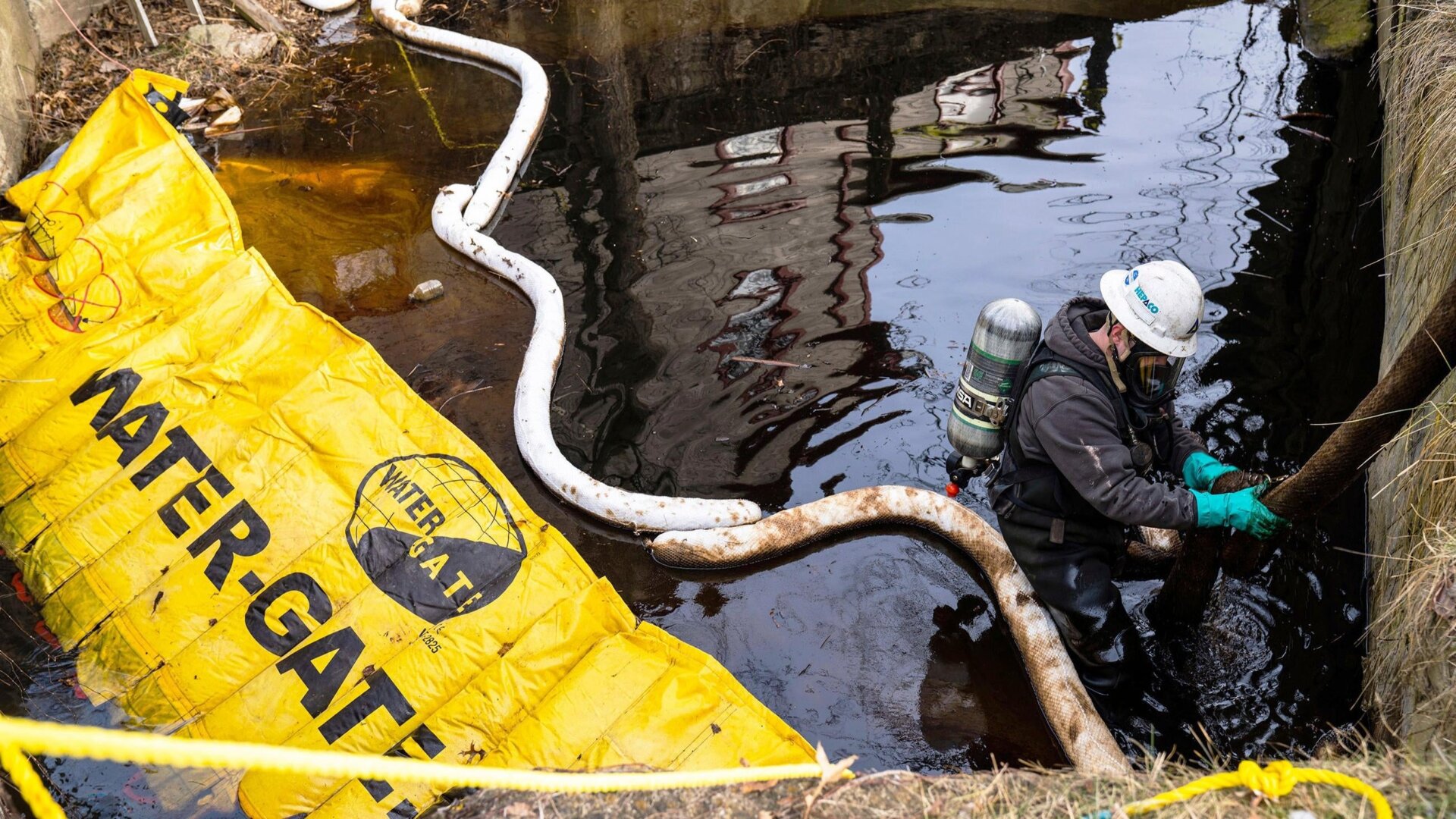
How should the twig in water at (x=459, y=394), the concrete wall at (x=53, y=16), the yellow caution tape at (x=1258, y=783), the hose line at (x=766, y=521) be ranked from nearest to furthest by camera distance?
the yellow caution tape at (x=1258, y=783) → the hose line at (x=766, y=521) → the twig in water at (x=459, y=394) → the concrete wall at (x=53, y=16)

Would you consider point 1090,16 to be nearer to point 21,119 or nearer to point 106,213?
point 106,213

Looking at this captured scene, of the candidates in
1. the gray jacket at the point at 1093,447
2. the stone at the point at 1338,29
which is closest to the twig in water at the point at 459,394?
the gray jacket at the point at 1093,447

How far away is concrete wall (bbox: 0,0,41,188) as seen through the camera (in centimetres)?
692

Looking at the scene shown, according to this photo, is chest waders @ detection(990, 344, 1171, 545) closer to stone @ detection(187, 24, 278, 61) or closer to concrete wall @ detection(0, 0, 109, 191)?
concrete wall @ detection(0, 0, 109, 191)

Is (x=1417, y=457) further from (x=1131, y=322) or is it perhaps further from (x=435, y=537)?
(x=435, y=537)

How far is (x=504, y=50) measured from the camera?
925cm

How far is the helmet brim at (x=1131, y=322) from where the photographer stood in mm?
3453

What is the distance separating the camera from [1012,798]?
2393 millimetres

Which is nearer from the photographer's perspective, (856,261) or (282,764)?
(282,764)

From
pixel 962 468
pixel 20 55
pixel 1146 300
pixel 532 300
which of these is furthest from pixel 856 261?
pixel 20 55

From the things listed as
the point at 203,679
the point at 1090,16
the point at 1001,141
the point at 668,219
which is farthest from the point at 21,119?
the point at 1090,16

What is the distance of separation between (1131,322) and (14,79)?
8850mm

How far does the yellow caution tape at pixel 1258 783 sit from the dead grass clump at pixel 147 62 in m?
9.03

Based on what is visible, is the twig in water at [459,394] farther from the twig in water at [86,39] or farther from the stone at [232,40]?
the stone at [232,40]
